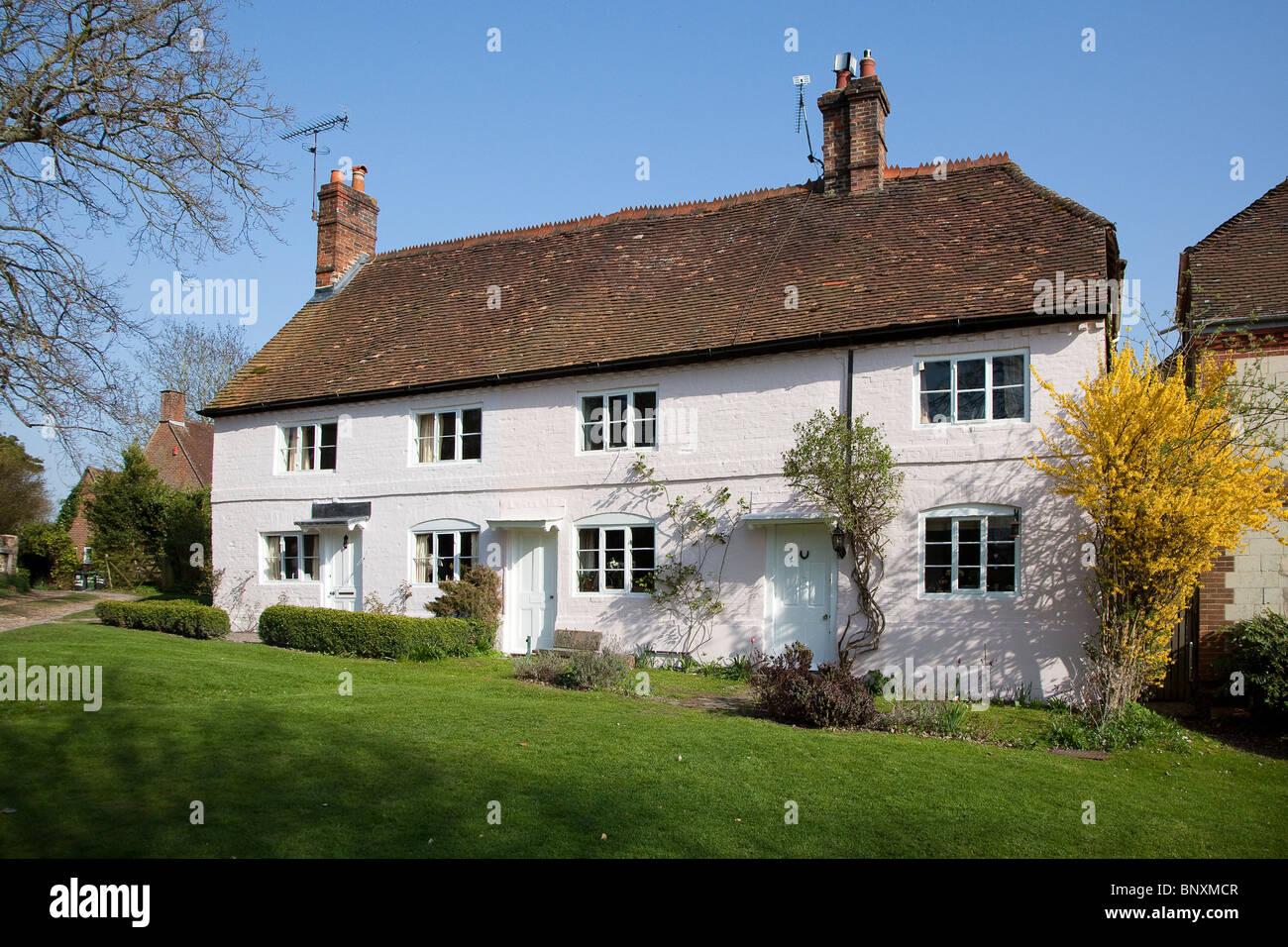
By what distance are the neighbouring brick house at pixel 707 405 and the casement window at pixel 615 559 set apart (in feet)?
0.15

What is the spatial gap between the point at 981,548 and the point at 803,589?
9.50ft

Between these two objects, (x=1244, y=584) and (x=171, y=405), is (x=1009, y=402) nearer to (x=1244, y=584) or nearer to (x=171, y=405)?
(x=1244, y=584)

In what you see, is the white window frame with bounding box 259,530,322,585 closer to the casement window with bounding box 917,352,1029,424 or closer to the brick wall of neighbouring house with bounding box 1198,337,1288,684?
the casement window with bounding box 917,352,1029,424

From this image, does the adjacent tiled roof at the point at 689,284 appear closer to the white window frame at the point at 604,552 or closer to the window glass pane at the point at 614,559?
the white window frame at the point at 604,552

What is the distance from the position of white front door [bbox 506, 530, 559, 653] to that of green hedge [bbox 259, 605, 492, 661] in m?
0.72

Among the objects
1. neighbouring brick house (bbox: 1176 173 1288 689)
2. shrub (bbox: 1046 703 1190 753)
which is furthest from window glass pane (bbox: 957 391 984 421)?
shrub (bbox: 1046 703 1190 753)

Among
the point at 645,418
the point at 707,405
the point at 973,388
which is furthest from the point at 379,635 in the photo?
the point at 973,388

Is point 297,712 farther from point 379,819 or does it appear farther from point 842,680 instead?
point 842,680

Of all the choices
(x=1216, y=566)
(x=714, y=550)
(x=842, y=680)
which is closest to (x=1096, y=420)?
(x=1216, y=566)

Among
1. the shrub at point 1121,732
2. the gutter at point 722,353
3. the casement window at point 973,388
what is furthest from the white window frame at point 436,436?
the shrub at point 1121,732

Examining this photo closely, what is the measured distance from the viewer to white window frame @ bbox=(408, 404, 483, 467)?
18234 mm

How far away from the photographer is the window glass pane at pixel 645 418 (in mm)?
16328

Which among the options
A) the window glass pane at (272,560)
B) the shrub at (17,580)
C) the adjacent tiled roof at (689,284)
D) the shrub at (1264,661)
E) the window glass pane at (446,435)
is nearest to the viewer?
the shrub at (1264,661)

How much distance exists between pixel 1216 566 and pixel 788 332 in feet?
23.2
